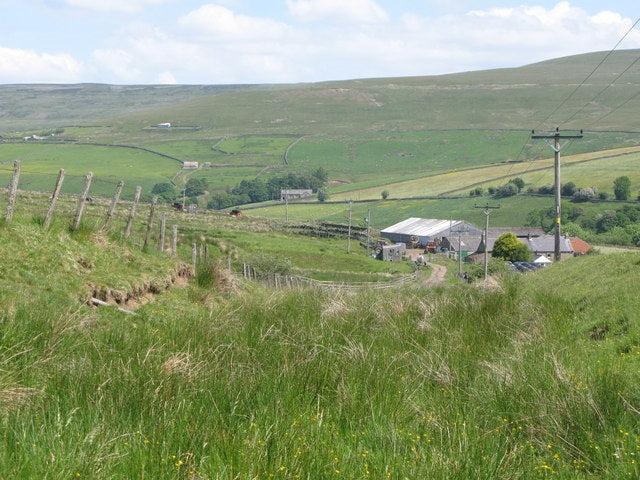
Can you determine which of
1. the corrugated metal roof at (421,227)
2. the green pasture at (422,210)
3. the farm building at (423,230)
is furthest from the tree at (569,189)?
the corrugated metal roof at (421,227)

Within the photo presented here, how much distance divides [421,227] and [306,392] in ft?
370

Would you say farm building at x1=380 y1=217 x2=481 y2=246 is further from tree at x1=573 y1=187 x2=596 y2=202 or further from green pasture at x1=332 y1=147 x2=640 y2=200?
green pasture at x1=332 y1=147 x2=640 y2=200

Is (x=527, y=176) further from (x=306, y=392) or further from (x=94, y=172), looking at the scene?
(x=306, y=392)

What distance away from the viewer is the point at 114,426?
26.1 feet

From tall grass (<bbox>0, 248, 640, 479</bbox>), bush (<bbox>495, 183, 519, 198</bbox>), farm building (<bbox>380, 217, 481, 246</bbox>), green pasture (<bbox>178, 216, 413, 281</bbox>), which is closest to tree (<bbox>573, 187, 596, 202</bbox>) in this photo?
bush (<bbox>495, 183, 519, 198</bbox>)

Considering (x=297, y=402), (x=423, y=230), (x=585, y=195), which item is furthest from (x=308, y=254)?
(x=585, y=195)

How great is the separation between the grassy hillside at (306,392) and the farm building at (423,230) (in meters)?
99.3

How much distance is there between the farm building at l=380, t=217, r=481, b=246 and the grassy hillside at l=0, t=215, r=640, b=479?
99.3 m

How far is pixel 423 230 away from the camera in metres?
120

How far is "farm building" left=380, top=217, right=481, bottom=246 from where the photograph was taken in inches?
4537

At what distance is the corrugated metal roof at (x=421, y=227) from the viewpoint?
11729 cm

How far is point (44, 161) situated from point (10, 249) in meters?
188

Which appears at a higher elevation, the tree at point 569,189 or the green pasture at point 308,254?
the green pasture at point 308,254

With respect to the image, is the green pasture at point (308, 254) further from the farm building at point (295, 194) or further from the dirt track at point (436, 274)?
the farm building at point (295, 194)
